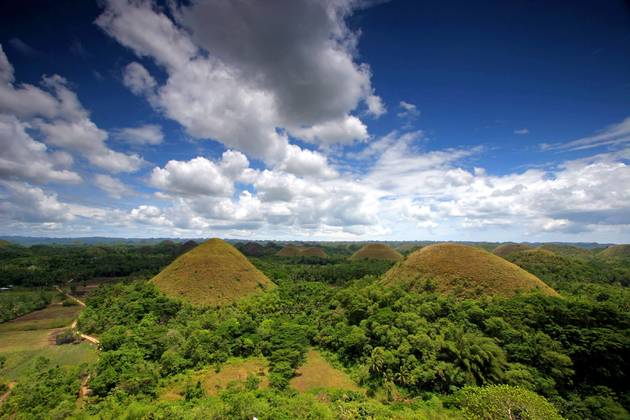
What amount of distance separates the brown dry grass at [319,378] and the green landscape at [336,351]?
6.8 inches

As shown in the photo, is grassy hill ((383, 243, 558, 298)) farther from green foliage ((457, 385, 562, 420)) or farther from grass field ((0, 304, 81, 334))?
grass field ((0, 304, 81, 334))

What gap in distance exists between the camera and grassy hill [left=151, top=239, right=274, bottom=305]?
42.1 meters

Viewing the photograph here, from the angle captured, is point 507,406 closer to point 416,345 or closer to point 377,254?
point 416,345

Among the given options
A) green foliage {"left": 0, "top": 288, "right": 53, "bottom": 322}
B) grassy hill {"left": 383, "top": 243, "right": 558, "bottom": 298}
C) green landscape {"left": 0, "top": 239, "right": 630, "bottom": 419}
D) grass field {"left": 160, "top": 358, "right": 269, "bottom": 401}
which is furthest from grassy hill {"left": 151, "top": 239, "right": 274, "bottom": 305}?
grassy hill {"left": 383, "top": 243, "right": 558, "bottom": 298}

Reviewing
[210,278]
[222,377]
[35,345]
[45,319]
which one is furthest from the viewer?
[210,278]

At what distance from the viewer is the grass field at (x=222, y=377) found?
70.5 ft

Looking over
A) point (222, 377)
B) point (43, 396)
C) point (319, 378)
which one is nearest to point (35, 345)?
point (43, 396)

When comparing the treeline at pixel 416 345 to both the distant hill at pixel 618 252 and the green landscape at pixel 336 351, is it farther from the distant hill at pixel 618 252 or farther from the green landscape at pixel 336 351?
the distant hill at pixel 618 252

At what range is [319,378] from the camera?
24.4m

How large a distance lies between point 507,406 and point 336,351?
1777cm

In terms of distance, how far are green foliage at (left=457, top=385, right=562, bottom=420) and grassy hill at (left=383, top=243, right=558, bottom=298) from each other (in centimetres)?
2136

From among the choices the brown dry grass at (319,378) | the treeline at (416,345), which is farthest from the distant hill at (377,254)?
the brown dry grass at (319,378)

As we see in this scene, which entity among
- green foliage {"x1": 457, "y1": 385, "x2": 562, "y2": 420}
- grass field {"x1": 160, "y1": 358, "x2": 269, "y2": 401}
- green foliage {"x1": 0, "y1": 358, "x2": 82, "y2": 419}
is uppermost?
green foliage {"x1": 457, "y1": 385, "x2": 562, "y2": 420}

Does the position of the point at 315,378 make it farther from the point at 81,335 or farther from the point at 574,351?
the point at 81,335
